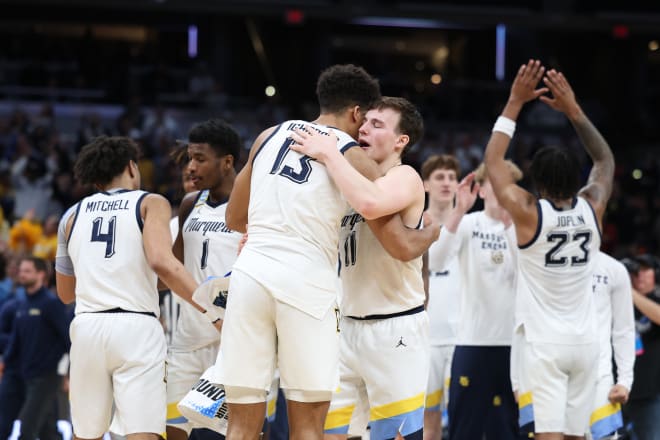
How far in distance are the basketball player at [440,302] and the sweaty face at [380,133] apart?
2299 mm

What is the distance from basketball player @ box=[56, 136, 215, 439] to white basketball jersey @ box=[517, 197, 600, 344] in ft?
7.95

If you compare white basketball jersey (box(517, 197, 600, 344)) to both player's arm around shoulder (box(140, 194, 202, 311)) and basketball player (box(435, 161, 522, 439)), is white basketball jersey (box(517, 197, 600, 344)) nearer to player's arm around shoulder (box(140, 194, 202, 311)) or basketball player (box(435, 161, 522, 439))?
basketball player (box(435, 161, 522, 439))

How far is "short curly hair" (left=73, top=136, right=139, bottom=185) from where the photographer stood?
5.89 meters

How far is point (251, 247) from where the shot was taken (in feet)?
15.8

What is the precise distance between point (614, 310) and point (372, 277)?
2.93 m

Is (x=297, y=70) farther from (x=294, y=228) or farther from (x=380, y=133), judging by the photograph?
(x=294, y=228)

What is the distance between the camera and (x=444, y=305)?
8.30 metres

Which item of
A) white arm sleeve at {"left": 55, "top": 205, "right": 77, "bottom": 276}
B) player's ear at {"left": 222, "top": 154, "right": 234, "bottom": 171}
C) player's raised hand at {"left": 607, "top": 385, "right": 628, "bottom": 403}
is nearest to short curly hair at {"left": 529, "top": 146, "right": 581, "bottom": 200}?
player's raised hand at {"left": 607, "top": 385, "right": 628, "bottom": 403}

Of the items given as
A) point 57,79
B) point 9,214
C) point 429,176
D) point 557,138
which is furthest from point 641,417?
point 57,79

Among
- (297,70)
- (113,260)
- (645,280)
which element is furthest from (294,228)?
(297,70)

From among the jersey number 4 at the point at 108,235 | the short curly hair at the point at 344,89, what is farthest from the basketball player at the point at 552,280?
the jersey number 4 at the point at 108,235

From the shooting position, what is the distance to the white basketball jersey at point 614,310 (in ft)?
24.4

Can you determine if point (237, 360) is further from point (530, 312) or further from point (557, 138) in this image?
point (557, 138)

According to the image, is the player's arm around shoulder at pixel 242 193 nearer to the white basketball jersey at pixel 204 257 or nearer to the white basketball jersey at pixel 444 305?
the white basketball jersey at pixel 204 257
